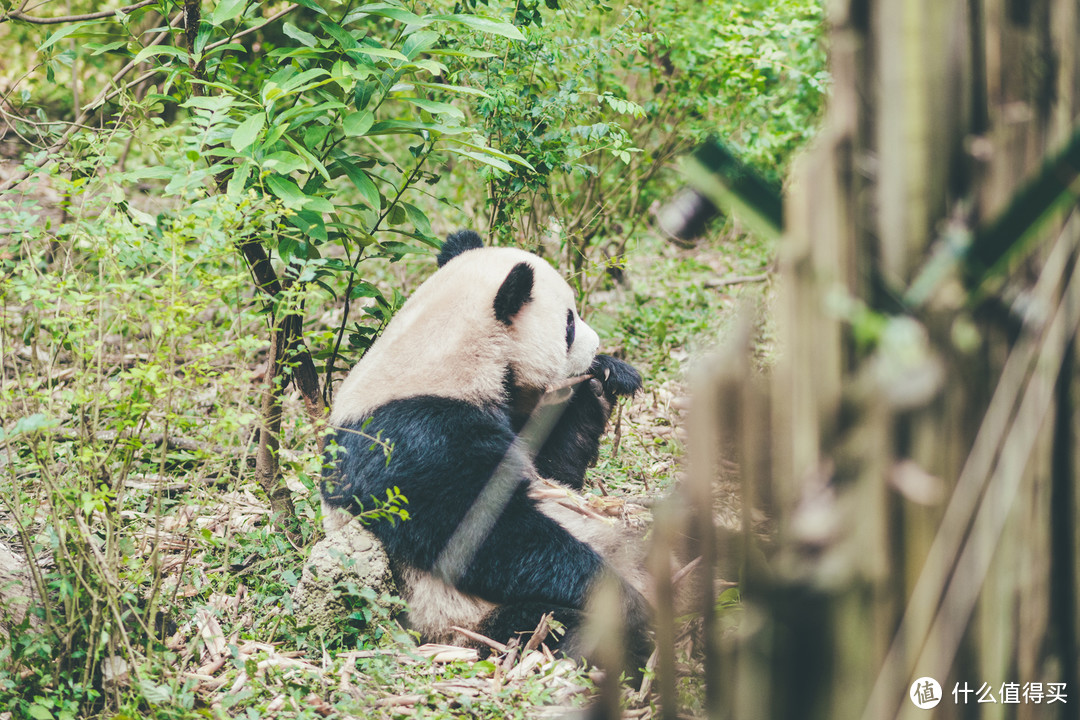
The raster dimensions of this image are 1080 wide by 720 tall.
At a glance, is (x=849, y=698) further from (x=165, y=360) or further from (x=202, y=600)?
(x=202, y=600)

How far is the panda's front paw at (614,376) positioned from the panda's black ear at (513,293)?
686mm

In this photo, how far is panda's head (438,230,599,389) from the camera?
328 centimetres

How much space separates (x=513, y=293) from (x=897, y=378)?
2414 mm

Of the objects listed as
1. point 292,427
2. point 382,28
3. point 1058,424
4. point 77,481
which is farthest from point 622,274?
point 1058,424

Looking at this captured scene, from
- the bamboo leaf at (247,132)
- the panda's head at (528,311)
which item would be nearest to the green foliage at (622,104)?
the panda's head at (528,311)

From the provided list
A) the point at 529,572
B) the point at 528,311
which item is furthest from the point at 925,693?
the point at 528,311

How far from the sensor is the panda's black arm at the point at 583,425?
12.3ft

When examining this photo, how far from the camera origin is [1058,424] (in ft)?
3.93

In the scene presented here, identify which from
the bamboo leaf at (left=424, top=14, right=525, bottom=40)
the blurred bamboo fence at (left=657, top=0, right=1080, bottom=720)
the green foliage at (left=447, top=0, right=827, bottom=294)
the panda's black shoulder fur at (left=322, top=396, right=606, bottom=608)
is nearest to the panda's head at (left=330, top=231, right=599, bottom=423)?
the panda's black shoulder fur at (left=322, top=396, right=606, bottom=608)

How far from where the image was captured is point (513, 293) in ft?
10.7

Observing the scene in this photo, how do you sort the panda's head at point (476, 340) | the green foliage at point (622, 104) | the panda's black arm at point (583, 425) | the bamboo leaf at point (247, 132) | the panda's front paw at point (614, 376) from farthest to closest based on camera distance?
the green foliage at point (622, 104)
the panda's front paw at point (614, 376)
the panda's black arm at point (583, 425)
the panda's head at point (476, 340)
the bamboo leaf at point (247, 132)

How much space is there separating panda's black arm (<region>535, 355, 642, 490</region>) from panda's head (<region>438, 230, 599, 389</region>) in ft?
0.47

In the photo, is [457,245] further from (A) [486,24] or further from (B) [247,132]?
(B) [247,132]

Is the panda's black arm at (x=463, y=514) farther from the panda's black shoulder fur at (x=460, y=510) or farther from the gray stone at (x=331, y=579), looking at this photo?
the gray stone at (x=331, y=579)
